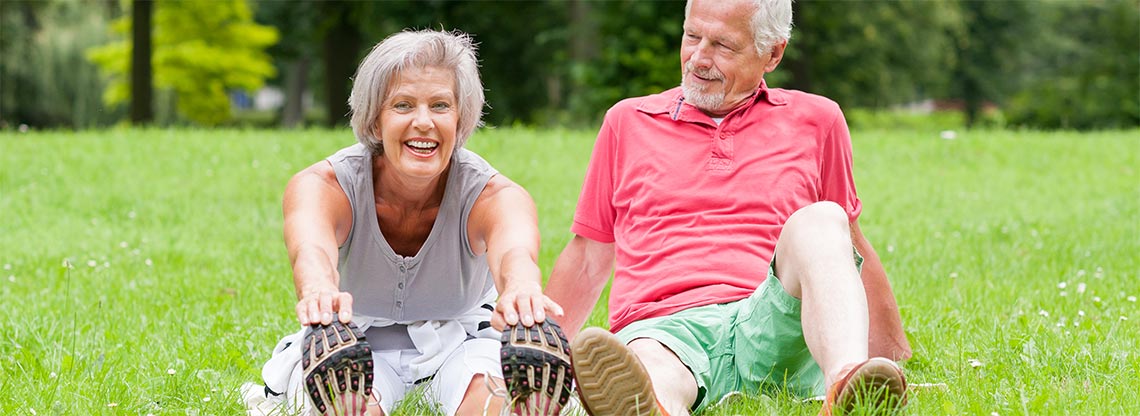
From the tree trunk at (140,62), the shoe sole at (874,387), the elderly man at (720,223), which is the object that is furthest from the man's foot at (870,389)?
the tree trunk at (140,62)

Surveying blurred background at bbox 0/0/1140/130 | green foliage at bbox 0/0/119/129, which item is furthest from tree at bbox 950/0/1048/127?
green foliage at bbox 0/0/119/129

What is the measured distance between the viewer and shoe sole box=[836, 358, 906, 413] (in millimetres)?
2957

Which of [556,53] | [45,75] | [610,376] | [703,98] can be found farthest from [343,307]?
[45,75]

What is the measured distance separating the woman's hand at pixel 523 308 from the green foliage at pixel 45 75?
25319 millimetres

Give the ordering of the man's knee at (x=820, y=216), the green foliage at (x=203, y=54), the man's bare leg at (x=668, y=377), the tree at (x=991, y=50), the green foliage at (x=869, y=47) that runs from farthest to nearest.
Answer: the tree at (x=991, y=50)
the green foliage at (x=203, y=54)
the green foliage at (x=869, y=47)
the man's bare leg at (x=668, y=377)
the man's knee at (x=820, y=216)

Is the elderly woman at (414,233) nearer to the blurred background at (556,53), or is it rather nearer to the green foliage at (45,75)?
the blurred background at (556,53)

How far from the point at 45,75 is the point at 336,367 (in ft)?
86.8

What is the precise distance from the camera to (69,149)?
10.5 m

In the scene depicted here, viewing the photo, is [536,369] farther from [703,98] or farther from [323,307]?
[703,98]

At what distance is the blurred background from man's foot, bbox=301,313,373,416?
11614mm

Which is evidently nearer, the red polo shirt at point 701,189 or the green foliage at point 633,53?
the red polo shirt at point 701,189

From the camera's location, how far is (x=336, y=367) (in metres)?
2.89

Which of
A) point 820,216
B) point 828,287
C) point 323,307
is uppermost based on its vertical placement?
point 820,216

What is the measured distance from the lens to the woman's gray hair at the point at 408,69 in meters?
3.44
